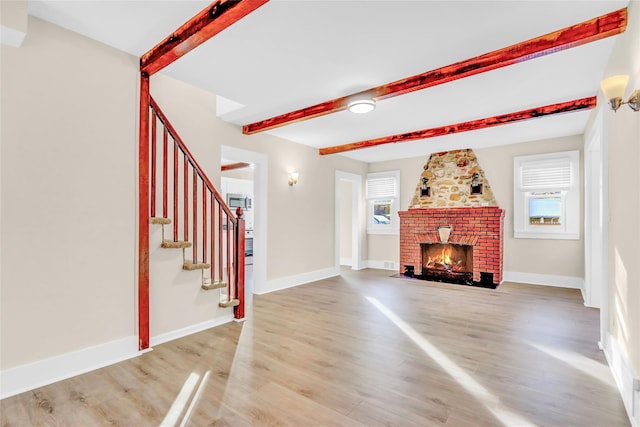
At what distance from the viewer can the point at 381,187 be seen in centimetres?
768

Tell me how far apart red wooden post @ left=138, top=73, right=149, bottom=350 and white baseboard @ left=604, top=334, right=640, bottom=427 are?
353 cm

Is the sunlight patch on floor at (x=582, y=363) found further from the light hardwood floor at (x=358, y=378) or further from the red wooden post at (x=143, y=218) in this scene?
the red wooden post at (x=143, y=218)

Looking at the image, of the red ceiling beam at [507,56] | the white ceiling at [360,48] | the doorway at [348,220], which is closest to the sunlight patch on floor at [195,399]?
the white ceiling at [360,48]

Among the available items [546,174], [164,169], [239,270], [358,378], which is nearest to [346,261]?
[546,174]

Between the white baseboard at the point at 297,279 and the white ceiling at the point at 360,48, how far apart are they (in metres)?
2.66

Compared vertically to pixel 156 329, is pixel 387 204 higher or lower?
higher

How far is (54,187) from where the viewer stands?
2.48m

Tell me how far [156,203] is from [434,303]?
12.3 feet

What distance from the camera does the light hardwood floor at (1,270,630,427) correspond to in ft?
6.51

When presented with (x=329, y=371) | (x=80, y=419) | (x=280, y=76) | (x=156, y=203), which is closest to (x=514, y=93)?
(x=280, y=76)

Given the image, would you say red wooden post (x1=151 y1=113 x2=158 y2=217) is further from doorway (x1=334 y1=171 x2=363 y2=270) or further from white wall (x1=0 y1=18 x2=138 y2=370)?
doorway (x1=334 y1=171 x2=363 y2=270)

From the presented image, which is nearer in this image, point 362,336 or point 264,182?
point 362,336

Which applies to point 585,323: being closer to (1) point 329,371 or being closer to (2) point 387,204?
(1) point 329,371

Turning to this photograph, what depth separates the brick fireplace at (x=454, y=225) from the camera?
5.99 meters
